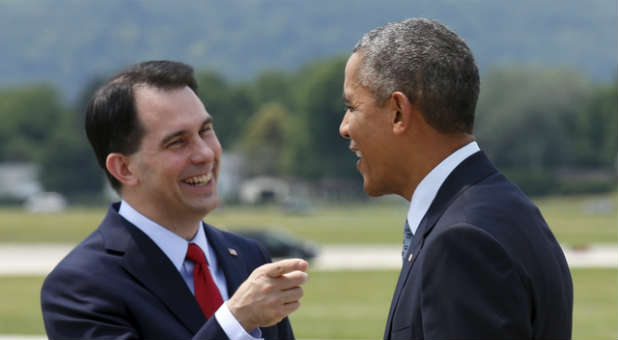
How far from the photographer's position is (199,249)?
3.60m

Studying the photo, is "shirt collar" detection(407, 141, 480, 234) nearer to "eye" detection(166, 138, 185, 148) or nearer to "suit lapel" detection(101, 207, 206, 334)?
"suit lapel" detection(101, 207, 206, 334)

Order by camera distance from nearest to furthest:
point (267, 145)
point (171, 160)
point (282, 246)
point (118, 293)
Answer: point (118, 293), point (171, 160), point (282, 246), point (267, 145)

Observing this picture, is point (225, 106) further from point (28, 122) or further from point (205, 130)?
point (205, 130)

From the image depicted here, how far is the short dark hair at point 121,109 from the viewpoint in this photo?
355 centimetres

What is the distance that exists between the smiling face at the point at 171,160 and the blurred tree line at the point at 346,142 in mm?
102232

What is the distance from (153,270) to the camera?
11.3 feet

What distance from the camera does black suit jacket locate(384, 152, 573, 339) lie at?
2383mm

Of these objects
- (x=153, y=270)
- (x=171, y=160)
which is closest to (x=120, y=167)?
(x=171, y=160)

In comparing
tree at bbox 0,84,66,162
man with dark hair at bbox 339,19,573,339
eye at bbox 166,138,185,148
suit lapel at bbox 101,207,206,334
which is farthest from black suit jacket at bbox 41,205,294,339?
tree at bbox 0,84,66,162

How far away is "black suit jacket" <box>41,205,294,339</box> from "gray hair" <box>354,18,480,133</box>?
3.72ft

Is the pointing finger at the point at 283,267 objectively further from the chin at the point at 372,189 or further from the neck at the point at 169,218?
the neck at the point at 169,218

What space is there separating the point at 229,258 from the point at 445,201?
133 cm

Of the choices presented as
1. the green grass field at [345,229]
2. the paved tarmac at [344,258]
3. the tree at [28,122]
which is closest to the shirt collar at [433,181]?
the paved tarmac at [344,258]

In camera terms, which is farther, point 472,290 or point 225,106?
point 225,106
